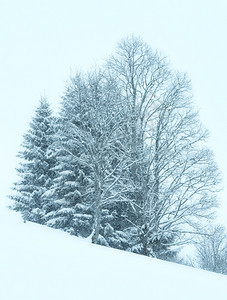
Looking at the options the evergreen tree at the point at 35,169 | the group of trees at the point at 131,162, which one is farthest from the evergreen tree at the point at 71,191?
the evergreen tree at the point at 35,169

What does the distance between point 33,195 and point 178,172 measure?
31.7 feet

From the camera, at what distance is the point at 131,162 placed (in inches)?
693

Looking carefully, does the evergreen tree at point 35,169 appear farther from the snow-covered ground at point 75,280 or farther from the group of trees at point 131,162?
the snow-covered ground at point 75,280

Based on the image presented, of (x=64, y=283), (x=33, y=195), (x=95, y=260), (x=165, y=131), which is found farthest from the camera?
(x=33, y=195)

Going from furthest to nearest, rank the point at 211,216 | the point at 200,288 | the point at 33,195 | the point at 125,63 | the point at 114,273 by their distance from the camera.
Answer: the point at 33,195
the point at 125,63
the point at 211,216
the point at 200,288
the point at 114,273

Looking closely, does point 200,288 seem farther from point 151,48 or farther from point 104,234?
point 151,48

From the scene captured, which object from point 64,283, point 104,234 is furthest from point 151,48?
point 64,283

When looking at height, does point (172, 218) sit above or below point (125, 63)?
below

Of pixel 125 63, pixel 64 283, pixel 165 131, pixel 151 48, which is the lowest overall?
pixel 64 283

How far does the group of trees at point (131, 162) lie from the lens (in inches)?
629

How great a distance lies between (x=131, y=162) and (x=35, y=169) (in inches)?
296

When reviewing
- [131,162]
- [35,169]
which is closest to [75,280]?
[131,162]

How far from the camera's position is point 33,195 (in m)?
21.0

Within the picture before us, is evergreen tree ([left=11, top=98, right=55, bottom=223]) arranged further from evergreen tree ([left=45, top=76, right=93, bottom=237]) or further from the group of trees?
evergreen tree ([left=45, top=76, right=93, bottom=237])
